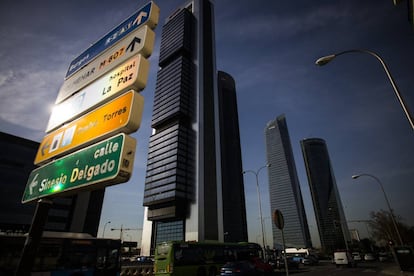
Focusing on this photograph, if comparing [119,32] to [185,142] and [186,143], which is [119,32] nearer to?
[185,142]

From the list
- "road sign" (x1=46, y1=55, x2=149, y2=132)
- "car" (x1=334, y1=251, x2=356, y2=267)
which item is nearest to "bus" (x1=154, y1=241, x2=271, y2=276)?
"road sign" (x1=46, y1=55, x2=149, y2=132)

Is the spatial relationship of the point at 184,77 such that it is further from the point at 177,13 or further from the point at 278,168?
the point at 278,168

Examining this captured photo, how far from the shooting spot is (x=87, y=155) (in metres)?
4.48

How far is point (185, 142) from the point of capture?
9131cm

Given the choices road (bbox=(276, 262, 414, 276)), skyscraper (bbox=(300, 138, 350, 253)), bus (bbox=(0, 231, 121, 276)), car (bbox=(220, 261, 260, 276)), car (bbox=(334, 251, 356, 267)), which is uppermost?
skyscraper (bbox=(300, 138, 350, 253))

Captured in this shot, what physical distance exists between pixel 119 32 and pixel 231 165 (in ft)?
449

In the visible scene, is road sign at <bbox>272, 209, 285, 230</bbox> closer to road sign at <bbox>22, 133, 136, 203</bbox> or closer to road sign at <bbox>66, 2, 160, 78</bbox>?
road sign at <bbox>22, 133, 136, 203</bbox>

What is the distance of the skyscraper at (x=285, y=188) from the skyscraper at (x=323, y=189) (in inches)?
767

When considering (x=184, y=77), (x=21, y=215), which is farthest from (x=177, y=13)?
(x=21, y=215)

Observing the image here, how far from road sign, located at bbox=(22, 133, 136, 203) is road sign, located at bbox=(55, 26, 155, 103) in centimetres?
230

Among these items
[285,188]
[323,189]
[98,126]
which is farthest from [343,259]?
[285,188]

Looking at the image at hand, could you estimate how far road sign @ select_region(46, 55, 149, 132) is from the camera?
15.7ft

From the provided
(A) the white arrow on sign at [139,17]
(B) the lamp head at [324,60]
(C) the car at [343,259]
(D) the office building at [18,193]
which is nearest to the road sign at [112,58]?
(A) the white arrow on sign at [139,17]

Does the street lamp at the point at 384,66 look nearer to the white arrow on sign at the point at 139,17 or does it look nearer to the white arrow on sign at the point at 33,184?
the white arrow on sign at the point at 139,17
